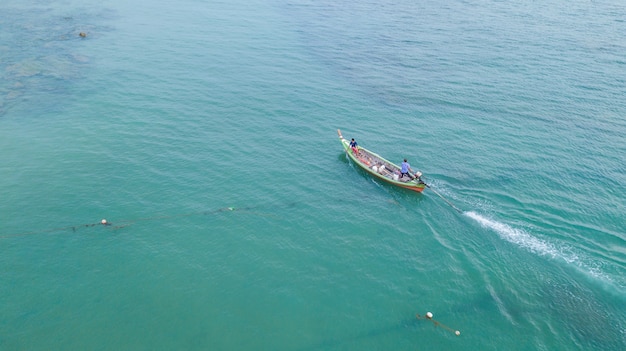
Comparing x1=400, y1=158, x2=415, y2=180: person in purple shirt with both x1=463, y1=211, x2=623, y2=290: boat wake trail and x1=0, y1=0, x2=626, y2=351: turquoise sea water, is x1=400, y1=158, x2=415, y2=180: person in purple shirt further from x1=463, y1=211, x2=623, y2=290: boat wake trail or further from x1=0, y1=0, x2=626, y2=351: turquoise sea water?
x1=463, y1=211, x2=623, y2=290: boat wake trail

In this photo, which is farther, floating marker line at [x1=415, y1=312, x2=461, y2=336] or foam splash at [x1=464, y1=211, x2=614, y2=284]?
foam splash at [x1=464, y1=211, x2=614, y2=284]

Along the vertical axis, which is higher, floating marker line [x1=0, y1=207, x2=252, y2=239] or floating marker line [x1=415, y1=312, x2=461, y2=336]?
floating marker line [x1=415, y1=312, x2=461, y2=336]

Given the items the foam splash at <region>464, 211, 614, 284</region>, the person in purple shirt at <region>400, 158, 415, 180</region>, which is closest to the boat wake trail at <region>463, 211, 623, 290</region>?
the foam splash at <region>464, 211, 614, 284</region>

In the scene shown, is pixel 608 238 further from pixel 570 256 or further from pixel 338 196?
pixel 338 196

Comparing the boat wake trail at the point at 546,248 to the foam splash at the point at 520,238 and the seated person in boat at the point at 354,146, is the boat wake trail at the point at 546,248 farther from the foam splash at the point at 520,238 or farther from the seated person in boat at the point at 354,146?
the seated person in boat at the point at 354,146

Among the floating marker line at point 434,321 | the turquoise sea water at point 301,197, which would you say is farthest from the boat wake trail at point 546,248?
the floating marker line at point 434,321

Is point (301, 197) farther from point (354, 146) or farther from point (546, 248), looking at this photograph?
point (546, 248)

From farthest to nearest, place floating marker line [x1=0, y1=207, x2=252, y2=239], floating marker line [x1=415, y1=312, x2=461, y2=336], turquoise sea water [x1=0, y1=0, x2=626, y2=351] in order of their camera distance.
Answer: floating marker line [x1=0, y1=207, x2=252, y2=239]
turquoise sea water [x1=0, y1=0, x2=626, y2=351]
floating marker line [x1=415, y1=312, x2=461, y2=336]
